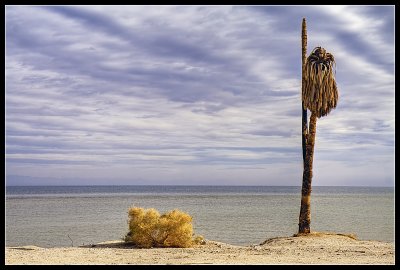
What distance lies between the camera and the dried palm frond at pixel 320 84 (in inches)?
833

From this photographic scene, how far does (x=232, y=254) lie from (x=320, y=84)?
8567 mm

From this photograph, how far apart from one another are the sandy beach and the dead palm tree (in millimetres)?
2745

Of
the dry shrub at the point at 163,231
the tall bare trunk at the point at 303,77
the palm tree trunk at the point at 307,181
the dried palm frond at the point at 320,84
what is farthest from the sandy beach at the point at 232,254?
the dried palm frond at the point at 320,84

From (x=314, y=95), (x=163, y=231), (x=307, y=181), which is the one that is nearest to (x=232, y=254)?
(x=163, y=231)

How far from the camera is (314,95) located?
21.3m

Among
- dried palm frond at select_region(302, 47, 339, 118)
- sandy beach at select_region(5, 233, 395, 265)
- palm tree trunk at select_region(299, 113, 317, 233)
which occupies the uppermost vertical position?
dried palm frond at select_region(302, 47, 339, 118)

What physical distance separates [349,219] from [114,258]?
30379 mm

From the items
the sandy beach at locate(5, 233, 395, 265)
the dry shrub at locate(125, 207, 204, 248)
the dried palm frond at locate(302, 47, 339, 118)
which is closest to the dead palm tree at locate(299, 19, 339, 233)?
the dried palm frond at locate(302, 47, 339, 118)

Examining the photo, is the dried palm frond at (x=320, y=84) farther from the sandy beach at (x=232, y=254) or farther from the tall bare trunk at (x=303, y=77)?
the sandy beach at (x=232, y=254)

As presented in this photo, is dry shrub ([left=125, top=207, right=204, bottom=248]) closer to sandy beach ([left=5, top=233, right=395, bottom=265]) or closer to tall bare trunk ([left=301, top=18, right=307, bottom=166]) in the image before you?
sandy beach ([left=5, top=233, right=395, bottom=265])

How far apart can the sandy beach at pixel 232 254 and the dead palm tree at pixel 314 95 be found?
2745 mm

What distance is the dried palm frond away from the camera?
2116cm

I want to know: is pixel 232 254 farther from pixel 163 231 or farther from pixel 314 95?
pixel 314 95

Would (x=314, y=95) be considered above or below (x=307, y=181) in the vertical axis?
above
